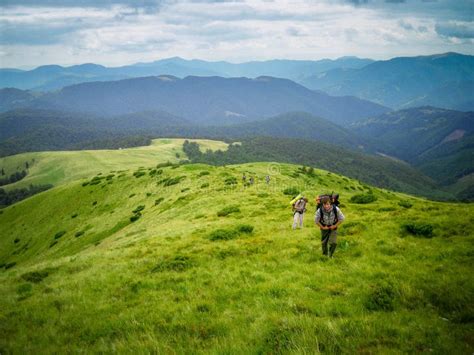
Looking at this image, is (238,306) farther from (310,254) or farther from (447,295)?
(447,295)

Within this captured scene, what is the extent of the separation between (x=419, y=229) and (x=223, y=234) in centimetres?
1056

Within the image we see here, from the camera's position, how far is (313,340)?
7.06 meters

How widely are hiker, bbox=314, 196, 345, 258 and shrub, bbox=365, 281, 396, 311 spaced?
3478 millimetres

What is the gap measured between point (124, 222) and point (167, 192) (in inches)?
300

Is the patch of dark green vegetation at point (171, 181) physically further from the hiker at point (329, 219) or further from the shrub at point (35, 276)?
the hiker at point (329, 219)

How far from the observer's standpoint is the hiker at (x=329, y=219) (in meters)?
13.3

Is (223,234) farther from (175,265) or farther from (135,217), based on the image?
(135,217)

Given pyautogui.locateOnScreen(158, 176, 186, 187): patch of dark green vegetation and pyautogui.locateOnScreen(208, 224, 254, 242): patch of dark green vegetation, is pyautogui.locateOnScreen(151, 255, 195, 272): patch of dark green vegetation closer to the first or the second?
pyautogui.locateOnScreen(208, 224, 254, 242): patch of dark green vegetation

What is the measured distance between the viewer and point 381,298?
9.17 metres

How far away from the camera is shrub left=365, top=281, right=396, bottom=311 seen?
885 centimetres

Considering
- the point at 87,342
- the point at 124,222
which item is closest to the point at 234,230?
the point at 87,342

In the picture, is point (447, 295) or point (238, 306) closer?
point (447, 295)

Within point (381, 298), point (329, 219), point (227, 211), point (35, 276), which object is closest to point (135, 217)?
point (227, 211)

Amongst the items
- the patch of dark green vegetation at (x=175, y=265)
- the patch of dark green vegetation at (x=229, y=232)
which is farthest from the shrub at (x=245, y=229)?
the patch of dark green vegetation at (x=175, y=265)
